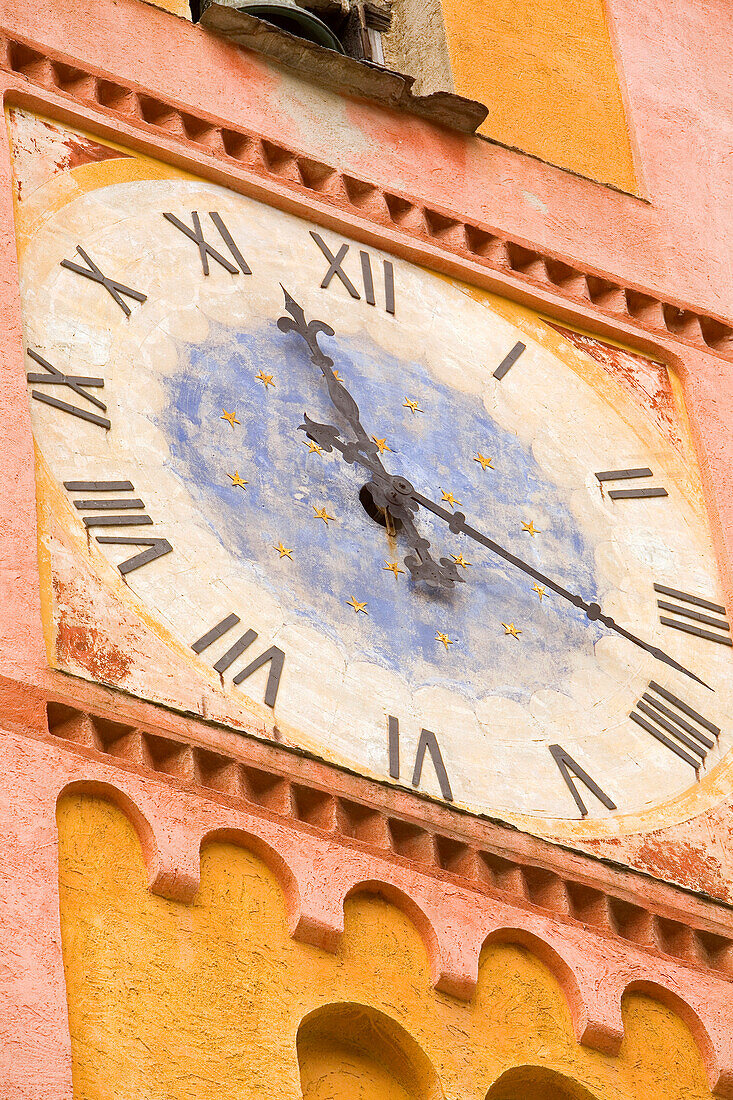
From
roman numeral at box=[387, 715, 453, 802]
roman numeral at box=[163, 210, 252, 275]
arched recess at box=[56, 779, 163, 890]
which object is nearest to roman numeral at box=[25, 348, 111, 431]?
roman numeral at box=[163, 210, 252, 275]

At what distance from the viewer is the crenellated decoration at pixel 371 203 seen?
35.0 ft

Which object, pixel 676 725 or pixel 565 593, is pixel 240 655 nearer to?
A: pixel 565 593

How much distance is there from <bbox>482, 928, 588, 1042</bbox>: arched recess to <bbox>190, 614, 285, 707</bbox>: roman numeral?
1.04 m

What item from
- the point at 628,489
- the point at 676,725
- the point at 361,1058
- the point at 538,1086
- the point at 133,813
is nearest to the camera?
the point at 133,813

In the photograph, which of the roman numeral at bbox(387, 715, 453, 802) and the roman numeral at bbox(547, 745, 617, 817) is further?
the roman numeral at bbox(547, 745, 617, 817)

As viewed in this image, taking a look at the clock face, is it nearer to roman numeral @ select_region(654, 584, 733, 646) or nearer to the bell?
roman numeral @ select_region(654, 584, 733, 646)

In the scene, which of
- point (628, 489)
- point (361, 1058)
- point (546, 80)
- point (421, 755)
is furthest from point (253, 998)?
point (546, 80)

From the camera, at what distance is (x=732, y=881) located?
30.8ft

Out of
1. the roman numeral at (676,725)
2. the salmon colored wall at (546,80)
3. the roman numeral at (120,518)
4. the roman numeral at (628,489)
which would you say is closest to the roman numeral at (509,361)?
the roman numeral at (628,489)

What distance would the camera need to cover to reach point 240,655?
9.03 meters

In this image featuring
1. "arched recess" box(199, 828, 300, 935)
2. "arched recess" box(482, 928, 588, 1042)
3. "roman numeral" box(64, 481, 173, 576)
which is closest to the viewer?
"arched recess" box(199, 828, 300, 935)

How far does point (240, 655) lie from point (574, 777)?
4.04 feet

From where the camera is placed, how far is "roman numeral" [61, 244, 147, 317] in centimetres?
991

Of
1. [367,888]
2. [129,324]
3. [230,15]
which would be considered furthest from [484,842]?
[230,15]
